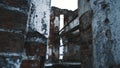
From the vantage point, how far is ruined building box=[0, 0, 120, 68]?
93cm

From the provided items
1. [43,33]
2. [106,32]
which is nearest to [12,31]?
[43,33]

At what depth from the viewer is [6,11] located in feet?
3.09

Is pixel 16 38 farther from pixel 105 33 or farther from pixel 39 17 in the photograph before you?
pixel 105 33

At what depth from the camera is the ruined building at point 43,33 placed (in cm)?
93

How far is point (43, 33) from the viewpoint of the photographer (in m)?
1.30

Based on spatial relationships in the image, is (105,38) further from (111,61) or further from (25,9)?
(25,9)

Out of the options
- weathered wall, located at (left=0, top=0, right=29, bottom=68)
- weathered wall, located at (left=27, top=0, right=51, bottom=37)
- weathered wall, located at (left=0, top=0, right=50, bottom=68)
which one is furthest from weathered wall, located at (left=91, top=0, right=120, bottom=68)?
weathered wall, located at (left=0, top=0, right=29, bottom=68)

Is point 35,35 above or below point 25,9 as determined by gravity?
below

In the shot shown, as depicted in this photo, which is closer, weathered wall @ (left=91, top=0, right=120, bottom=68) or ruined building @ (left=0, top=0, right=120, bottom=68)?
ruined building @ (left=0, top=0, right=120, bottom=68)

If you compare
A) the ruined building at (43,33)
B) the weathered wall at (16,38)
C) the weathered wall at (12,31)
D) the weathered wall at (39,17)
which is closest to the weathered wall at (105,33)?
the ruined building at (43,33)

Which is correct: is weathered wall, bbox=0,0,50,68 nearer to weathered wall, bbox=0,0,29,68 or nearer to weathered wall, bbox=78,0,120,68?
weathered wall, bbox=0,0,29,68

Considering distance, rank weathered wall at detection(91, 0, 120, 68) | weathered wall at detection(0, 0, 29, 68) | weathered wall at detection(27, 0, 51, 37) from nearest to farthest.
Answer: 1. weathered wall at detection(0, 0, 29, 68)
2. weathered wall at detection(27, 0, 51, 37)
3. weathered wall at detection(91, 0, 120, 68)

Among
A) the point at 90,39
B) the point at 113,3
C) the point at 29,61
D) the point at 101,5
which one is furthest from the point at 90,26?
the point at 29,61

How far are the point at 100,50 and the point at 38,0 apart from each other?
1.61 meters
